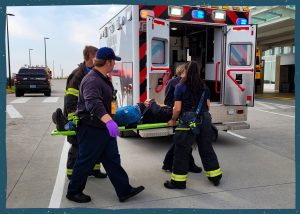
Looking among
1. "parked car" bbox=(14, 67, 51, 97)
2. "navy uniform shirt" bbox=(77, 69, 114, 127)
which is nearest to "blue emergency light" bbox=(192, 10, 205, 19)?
"navy uniform shirt" bbox=(77, 69, 114, 127)

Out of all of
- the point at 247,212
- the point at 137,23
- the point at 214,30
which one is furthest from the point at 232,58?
the point at 247,212

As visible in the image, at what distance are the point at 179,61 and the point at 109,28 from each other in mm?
2332

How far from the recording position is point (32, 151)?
671 cm

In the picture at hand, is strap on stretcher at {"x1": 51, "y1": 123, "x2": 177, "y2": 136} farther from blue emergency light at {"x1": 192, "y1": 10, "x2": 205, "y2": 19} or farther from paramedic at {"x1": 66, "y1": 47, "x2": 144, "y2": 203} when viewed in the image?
blue emergency light at {"x1": 192, "y1": 10, "x2": 205, "y2": 19}

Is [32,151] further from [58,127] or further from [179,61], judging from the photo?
[179,61]

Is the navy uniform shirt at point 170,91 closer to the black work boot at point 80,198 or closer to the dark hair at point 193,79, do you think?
the dark hair at point 193,79

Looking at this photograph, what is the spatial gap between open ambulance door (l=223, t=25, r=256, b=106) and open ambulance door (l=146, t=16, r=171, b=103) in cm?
142

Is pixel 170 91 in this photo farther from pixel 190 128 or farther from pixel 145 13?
pixel 145 13

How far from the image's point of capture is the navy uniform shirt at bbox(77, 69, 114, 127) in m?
3.64

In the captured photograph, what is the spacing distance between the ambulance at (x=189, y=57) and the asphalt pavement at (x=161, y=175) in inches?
27.4

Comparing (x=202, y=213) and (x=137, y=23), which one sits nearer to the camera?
(x=202, y=213)

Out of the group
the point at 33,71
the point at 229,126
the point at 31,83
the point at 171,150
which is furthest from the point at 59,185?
the point at 33,71

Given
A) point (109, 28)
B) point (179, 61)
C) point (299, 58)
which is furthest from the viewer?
point (179, 61)

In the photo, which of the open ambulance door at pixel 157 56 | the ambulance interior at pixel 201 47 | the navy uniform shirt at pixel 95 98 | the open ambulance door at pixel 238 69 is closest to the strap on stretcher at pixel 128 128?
the navy uniform shirt at pixel 95 98
